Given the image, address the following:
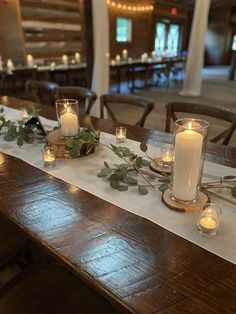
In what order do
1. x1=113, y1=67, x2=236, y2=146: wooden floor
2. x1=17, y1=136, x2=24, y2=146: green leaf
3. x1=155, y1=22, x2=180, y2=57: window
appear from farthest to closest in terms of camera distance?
x1=155, y1=22, x2=180, y2=57: window < x1=113, y1=67, x2=236, y2=146: wooden floor < x1=17, y1=136, x2=24, y2=146: green leaf

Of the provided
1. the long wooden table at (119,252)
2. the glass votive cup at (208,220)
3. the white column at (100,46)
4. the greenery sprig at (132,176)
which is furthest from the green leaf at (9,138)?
the white column at (100,46)

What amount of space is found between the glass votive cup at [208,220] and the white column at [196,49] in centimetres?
591

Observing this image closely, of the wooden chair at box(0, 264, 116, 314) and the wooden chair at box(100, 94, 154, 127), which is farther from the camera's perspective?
the wooden chair at box(100, 94, 154, 127)

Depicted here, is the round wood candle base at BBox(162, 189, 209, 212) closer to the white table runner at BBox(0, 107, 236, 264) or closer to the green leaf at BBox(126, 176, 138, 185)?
the white table runner at BBox(0, 107, 236, 264)

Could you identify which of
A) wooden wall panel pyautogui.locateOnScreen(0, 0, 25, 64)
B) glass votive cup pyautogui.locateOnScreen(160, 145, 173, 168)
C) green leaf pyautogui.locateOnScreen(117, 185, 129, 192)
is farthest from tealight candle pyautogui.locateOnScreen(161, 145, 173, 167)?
wooden wall panel pyautogui.locateOnScreen(0, 0, 25, 64)

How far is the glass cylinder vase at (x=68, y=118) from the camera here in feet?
4.12

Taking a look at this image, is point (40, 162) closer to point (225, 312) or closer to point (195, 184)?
point (195, 184)

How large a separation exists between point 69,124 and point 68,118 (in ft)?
0.09

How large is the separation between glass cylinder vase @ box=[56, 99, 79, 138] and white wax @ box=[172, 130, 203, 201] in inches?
22.8

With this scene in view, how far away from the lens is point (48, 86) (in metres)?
2.55

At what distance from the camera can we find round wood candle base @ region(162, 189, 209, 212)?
86 cm

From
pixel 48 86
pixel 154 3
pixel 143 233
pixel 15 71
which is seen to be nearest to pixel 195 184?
pixel 143 233

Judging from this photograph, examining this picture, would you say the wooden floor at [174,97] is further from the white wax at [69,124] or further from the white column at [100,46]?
the white wax at [69,124]

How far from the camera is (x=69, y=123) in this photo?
1.26 meters
